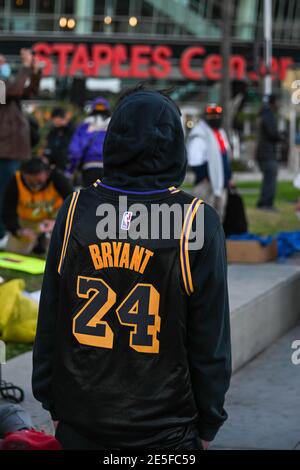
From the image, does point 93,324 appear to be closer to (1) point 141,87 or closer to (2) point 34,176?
(1) point 141,87

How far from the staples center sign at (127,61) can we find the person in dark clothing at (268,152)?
30.1 metres

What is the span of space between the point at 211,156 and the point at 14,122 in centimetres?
265

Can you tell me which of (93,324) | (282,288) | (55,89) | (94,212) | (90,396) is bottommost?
(55,89)

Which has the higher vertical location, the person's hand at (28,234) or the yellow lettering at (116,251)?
the yellow lettering at (116,251)

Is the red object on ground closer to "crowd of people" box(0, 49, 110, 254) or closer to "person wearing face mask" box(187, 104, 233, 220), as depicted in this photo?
"crowd of people" box(0, 49, 110, 254)

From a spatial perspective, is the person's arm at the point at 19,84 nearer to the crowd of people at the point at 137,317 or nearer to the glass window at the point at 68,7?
the crowd of people at the point at 137,317

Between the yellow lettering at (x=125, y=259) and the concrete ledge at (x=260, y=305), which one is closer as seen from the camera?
the yellow lettering at (x=125, y=259)

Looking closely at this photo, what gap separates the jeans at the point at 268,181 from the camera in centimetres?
1694

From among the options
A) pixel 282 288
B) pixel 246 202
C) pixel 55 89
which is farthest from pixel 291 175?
pixel 282 288

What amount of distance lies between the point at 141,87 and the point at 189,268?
1.87 feet

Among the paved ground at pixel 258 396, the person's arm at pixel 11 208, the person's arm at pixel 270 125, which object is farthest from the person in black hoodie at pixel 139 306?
the person's arm at pixel 270 125

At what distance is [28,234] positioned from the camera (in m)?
9.95

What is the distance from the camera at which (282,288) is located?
7930mm

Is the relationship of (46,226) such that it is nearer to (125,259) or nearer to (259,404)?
(259,404)
